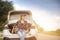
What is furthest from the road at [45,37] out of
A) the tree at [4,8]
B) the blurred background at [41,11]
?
the tree at [4,8]

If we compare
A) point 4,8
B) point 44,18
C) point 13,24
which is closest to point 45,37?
point 44,18

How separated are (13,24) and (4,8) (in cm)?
20

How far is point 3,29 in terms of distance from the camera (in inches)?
59.5

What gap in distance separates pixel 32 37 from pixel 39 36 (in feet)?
0.24

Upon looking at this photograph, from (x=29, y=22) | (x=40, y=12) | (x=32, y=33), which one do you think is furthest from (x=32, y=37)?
(x=40, y=12)

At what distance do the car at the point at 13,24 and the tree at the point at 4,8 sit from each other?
1.7 inches

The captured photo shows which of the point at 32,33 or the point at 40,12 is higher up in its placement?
the point at 40,12

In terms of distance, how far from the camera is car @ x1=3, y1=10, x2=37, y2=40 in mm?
1484

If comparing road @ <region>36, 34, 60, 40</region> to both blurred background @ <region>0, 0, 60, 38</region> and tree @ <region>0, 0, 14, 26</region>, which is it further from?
tree @ <region>0, 0, 14, 26</region>

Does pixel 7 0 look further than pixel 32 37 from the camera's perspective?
Yes

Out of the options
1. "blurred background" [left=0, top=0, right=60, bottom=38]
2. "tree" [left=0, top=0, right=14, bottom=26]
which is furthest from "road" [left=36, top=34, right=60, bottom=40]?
"tree" [left=0, top=0, right=14, bottom=26]

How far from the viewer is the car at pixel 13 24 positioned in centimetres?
148

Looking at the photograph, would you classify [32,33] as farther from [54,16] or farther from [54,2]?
[54,2]

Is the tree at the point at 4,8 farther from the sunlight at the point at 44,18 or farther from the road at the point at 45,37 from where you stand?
the road at the point at 45,37
